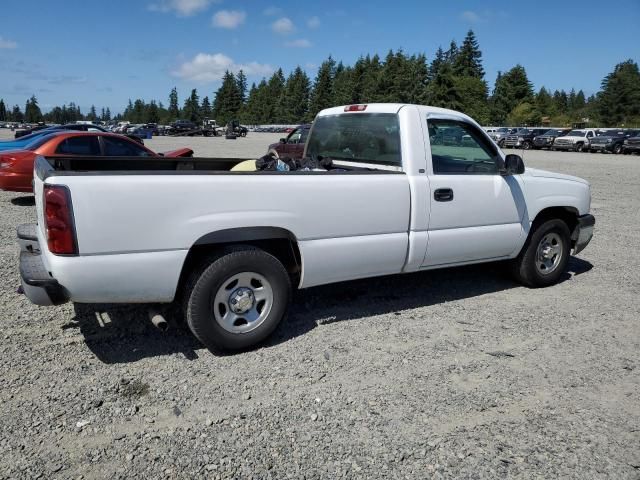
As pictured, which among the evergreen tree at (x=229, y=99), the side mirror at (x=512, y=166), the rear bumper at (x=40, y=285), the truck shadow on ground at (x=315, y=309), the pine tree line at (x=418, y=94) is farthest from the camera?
the evergreen tree at (x=229, y=99)

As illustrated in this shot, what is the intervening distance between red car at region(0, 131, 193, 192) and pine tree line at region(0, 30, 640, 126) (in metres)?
60.0

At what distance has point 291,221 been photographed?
3.82 metres

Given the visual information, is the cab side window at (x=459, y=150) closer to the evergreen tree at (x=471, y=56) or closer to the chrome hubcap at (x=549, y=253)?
the chrome hubcap at (x=549, y=253)

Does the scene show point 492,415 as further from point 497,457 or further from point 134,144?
point 134,144

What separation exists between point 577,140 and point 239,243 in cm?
4028

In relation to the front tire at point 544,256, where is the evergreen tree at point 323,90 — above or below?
above

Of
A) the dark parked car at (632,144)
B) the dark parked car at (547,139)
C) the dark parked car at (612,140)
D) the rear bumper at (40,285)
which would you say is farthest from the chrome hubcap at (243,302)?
the dark parked car at (547,139)

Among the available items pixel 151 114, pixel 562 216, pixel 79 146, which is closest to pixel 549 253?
pixel 562 216

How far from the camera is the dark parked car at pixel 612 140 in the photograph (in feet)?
117

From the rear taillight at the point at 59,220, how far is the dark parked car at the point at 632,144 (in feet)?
128

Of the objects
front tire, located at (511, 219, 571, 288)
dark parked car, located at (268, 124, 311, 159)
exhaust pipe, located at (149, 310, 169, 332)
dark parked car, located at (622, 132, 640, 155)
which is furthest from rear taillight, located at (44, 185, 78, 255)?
dark parked car, located at (622, 132, 640, 155)

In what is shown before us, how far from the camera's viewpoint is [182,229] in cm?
343

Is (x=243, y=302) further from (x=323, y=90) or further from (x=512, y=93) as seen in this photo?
(x=323, y=90)

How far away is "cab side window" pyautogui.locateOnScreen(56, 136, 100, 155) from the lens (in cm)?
1046
